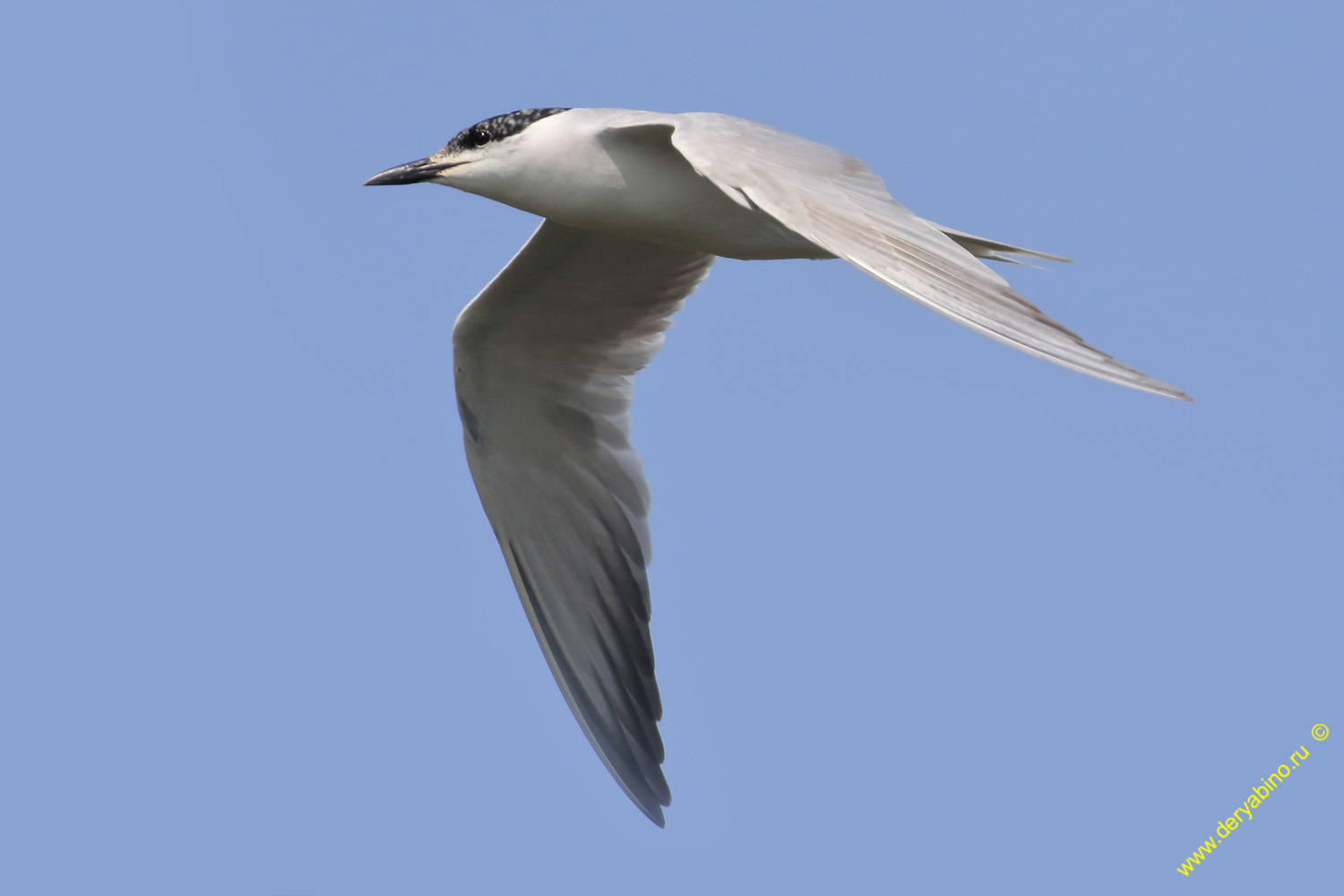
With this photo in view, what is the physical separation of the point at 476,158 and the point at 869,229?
223 centimetres

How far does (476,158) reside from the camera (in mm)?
6449

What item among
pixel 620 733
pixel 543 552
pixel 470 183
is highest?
pixel 470 183

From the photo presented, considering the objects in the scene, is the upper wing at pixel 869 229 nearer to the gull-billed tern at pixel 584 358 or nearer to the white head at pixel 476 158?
the gull-billed tern at pixel 584 358

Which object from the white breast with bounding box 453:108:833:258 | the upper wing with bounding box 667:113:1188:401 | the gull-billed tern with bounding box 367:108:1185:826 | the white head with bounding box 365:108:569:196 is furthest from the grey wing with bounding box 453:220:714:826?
the upper wing with bounding box 667:113:1188:401

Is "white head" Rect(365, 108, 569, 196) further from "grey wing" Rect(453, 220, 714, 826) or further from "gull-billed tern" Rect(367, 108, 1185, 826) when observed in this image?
"grey wing" Rect(453, 220, 714, 826)

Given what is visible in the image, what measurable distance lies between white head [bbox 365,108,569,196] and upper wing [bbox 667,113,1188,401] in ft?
2.81

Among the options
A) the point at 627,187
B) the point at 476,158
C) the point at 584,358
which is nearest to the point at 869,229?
the point at 627,187

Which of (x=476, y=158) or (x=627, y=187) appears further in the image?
(x=476, y=158)

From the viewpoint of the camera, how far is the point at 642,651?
304 inches

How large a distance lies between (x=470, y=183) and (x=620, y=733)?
2745mm

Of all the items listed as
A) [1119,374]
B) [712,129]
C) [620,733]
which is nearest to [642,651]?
[620,733]

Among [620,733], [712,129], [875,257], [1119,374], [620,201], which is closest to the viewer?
[1119,374]

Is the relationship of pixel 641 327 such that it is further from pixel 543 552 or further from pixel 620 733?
pixel 620 733

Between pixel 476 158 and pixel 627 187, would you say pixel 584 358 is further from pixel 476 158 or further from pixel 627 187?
pixel 627 187
